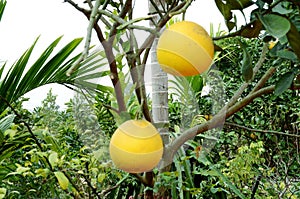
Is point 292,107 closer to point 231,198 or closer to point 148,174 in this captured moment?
point 231,198

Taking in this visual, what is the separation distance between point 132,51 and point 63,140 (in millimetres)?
1666

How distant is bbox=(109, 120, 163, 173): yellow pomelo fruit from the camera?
14.9 inches

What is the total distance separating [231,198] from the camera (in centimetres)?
162

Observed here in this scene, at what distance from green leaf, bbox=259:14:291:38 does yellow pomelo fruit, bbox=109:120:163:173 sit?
0.45 feet

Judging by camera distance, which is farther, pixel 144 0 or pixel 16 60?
pixel 16 60

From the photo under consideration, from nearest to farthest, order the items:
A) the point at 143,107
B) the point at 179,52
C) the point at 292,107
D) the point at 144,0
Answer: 1. the point at 179,52
2. the point at 143,107
3. the point at 144,0
4. the point at 292,107

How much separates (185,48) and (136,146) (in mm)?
98

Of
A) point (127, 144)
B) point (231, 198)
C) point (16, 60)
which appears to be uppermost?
point (127, 144)

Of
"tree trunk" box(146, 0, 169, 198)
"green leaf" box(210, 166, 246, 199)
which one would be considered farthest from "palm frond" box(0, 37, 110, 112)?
"tree trunk" box(146, 0, 169, 198)

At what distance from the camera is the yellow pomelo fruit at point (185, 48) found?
0.34 meters

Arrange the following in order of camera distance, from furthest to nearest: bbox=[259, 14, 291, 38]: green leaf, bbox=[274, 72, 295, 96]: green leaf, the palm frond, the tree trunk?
the palm frond → the tree trunk → bbox=[274, 72, 295, 96]: green leaf → bbox=[259, 14, 291, 38]: green leaf

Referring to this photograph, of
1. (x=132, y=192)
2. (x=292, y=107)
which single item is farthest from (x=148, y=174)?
(x=292, y=107)

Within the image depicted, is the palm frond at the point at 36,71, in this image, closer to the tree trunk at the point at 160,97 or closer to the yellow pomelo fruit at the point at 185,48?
the tree trunk at the point at 160,97

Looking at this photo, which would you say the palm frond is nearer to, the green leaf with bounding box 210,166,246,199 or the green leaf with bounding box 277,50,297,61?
the green leaf with bounding box 210,166,246,199
